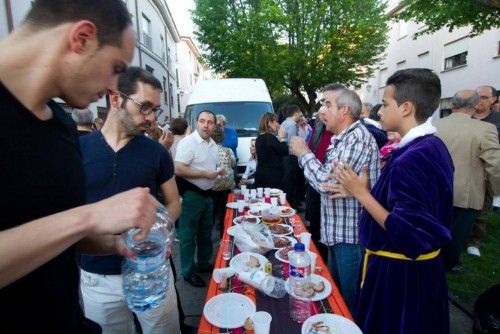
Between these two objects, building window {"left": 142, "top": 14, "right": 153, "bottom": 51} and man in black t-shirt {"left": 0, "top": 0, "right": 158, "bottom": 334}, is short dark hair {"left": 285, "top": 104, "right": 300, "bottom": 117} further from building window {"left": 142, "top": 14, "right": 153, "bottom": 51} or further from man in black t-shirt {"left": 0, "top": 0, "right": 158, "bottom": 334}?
building window {"left": 142, "top": 14, "right": 153, "bottom": 51}

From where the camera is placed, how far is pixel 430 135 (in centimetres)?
171

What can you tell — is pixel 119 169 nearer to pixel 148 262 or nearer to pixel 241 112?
pixel 148 262

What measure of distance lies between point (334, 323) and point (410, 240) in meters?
0.58

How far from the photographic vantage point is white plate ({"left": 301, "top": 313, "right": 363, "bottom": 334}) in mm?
1512

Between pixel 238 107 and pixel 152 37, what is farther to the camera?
pixel 152 37

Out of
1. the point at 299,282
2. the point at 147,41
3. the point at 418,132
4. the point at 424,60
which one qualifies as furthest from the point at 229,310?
the point at 424,60

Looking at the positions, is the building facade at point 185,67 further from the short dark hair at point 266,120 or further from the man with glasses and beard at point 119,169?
the man with glasses and beard at point 119,169

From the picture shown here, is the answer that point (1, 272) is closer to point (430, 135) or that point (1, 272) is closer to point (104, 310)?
point (104, 310)

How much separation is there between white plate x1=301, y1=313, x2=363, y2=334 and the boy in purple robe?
387 mm

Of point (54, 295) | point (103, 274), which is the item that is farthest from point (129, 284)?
point (54, 295)

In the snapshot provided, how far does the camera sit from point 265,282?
1836 millimetres

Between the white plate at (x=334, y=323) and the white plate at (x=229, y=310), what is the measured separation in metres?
0.29

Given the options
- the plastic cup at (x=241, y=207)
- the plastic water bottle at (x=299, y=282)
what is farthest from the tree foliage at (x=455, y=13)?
the plastic water bottle at (x=299, y=282)

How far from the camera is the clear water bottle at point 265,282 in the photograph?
1819mm
